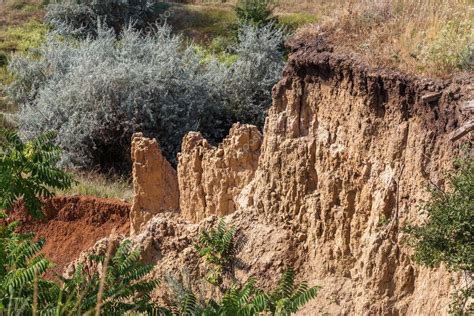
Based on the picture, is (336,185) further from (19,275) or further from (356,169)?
(19,275)

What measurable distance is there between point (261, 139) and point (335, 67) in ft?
6.45

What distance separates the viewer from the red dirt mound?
12391 millimetres

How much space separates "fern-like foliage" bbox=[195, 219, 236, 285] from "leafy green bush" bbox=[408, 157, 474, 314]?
2743mm

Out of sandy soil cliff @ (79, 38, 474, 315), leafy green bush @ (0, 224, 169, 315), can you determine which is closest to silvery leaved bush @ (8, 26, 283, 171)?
sandy soil cliff @ (79, 38, 474, 315)

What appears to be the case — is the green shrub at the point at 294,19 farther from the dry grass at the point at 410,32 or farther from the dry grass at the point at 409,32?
the dry grass at the point at 410,32

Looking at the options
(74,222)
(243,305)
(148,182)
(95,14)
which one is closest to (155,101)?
(74,222)

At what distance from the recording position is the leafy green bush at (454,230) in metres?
6.11

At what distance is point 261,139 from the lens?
989cm

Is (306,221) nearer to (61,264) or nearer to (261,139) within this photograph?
(261,139)

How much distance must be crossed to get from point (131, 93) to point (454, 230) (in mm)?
11791

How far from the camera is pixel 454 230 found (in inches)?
241

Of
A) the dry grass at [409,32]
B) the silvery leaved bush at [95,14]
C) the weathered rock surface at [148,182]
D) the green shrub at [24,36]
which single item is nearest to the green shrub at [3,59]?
the green shrub at [24,36]

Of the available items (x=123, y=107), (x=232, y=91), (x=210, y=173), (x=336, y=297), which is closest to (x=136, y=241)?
(x=210, y=173)

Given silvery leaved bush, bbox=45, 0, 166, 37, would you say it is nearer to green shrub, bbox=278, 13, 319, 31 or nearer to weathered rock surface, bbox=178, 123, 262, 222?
green shrub, bbox=278, 13, 319, 31
